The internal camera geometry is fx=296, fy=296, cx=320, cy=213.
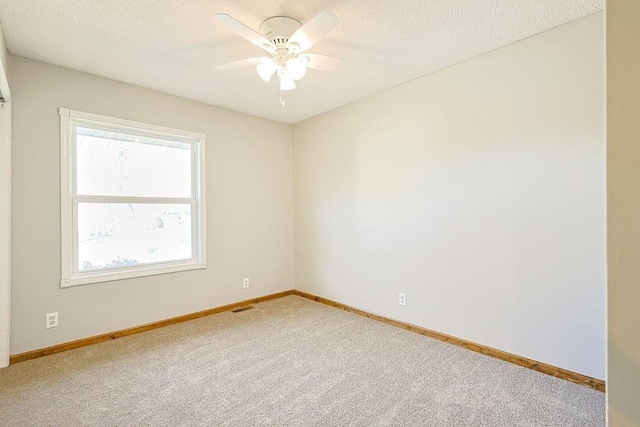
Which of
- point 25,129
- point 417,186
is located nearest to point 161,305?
point 25,129

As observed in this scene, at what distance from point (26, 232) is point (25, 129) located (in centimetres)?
85

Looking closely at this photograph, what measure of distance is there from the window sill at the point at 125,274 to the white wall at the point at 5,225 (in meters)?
0.37

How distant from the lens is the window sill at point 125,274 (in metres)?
2.66

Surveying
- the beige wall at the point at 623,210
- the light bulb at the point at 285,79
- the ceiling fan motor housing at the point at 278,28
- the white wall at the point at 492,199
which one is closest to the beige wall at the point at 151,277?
the white wall at the point at 492,199

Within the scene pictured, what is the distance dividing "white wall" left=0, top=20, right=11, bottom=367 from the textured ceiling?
59 cm

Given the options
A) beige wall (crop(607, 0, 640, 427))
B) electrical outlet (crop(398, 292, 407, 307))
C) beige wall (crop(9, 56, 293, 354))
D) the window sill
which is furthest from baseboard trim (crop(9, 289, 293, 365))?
beige wall (crop(607, 0, 640, 427))

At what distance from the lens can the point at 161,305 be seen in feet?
10.5

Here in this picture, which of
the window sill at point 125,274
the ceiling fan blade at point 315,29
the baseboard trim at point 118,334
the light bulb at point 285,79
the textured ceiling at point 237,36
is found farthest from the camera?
the window sill at point 125,274

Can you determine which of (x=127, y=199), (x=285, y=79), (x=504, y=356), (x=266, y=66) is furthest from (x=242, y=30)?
(x=504, y=356)

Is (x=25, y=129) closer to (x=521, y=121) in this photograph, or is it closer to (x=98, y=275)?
Result: (x=98, y=275)

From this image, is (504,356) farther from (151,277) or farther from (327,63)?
(151,277)

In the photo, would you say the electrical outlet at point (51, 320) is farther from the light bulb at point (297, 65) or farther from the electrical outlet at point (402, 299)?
the electrical outlet at point (402, 299)

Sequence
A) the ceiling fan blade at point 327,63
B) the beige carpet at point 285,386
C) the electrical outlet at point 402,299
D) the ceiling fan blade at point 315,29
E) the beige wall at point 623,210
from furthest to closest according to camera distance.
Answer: the electrical outlet at point 402,299
the ceiling fan blade at point 327,63
the beige carpet at point 285,386
the ceiling fan blade at point 315,29
the beige wall at point 623,210

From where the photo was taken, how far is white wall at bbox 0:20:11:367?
7.43 feet
